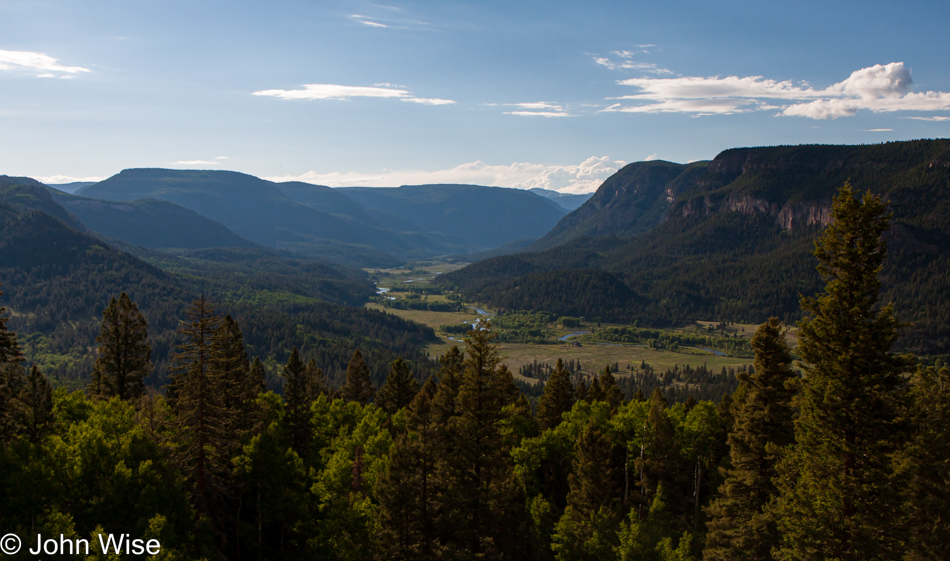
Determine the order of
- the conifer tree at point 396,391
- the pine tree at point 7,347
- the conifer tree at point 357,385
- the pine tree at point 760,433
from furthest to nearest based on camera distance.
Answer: the conifer tree at point 357,385 → the conifer tree at point 396,391 → the pine tree at point 760,433 → the pine tree at point 7,347

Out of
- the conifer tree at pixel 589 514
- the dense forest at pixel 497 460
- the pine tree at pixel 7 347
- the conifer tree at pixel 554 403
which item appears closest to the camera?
the dense forest at pixel 497 460

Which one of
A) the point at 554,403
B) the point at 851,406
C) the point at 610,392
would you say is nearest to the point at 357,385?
the point at 554,403

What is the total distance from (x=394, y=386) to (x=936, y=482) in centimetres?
6431

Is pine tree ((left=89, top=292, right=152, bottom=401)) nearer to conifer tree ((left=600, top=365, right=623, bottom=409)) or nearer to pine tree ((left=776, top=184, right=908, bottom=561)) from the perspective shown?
conifer tree ((left=600, top=365, right=623, bottom=409))

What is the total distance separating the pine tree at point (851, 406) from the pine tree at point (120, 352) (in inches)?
2202

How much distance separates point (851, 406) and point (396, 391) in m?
65.4

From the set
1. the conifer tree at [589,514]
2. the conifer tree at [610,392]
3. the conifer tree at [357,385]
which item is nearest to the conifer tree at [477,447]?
the conifer tree at [589,514]

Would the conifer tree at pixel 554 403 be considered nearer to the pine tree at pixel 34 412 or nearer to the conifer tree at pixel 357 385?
the conifer tree at pixel 357 385

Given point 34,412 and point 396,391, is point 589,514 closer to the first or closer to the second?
point 396,391

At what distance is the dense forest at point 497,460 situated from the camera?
2802 centimetres

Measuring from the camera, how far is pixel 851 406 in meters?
27.6

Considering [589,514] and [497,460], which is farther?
[589,514]

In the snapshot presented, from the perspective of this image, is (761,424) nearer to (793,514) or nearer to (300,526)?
(793,514)

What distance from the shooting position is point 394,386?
85250mm
